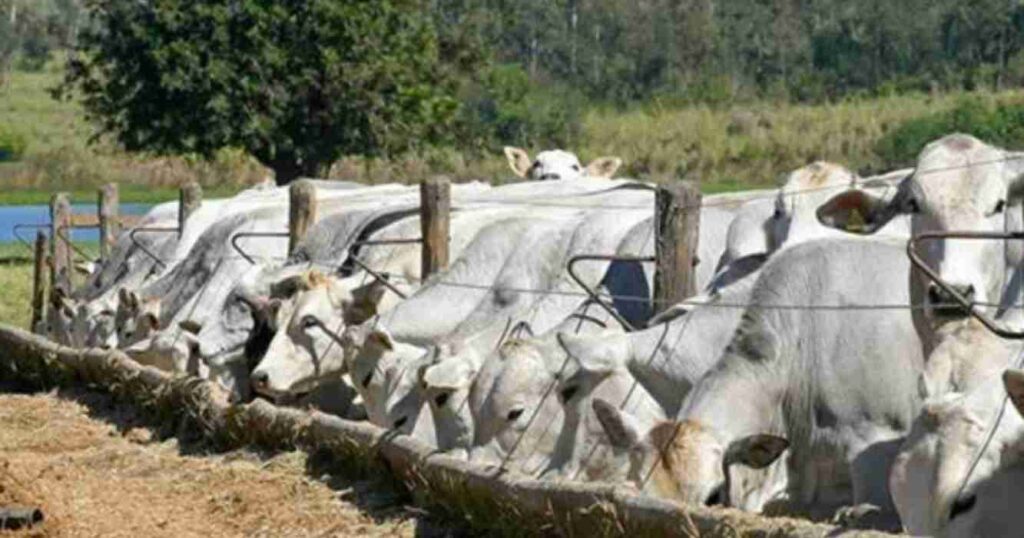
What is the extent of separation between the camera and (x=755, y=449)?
10344 millimetres

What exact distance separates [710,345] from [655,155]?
4850cm

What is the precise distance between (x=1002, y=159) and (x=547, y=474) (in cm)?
258

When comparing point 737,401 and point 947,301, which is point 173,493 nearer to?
point 737,401

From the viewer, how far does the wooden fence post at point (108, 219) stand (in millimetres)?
28609

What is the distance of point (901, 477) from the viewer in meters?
8.83

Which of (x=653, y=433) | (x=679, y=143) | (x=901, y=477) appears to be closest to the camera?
(x=901, y=477)

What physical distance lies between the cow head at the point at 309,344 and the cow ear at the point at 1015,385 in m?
9.40

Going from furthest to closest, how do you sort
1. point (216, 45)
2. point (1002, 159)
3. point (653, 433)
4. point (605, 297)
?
point (216, 45)
point (605, 297)
point (1002, 159)
point (653, 433)

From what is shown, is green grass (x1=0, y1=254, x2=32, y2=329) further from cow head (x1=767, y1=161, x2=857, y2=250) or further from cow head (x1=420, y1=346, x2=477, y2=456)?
cow head (x1=420, y1=346, x2=477, y2=456)

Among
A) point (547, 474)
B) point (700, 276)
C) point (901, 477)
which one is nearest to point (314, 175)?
point (700, 276)

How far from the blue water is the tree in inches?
277

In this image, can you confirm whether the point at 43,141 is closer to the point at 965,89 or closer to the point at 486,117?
the point at 486,117

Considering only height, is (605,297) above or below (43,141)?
above

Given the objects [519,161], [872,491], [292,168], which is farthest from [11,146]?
[872,491]
